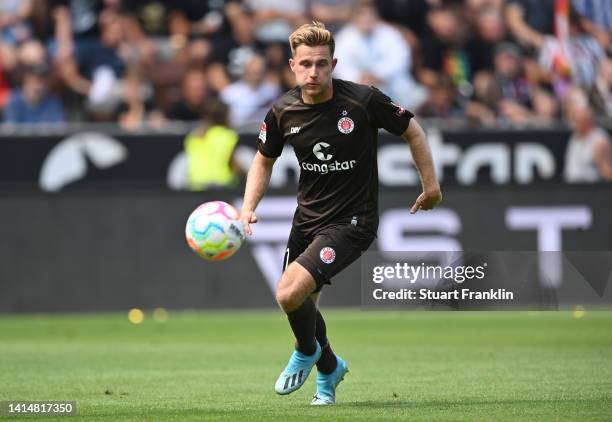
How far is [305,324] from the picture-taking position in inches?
315

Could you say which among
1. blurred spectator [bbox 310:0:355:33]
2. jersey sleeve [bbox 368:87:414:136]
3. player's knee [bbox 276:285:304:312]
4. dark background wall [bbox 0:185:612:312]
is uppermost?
jersey sleeve [bbox 368:87:414:136]

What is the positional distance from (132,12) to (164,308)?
5.71m

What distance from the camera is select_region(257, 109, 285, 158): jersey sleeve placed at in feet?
27.1

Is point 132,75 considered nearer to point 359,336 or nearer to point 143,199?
point 143,199

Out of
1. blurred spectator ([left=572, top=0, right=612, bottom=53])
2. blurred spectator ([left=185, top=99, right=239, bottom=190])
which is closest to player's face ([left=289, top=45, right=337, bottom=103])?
blurred spectator ([left=185, top=99, right=239, bottom=190])

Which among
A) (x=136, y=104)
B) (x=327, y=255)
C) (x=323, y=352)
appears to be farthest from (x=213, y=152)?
(x=327, y=255)

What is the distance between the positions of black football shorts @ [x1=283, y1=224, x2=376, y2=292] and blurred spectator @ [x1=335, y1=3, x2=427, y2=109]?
11.4 meters

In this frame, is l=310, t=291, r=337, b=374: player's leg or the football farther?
l=310, t=291, r=337, b=374: player's leg

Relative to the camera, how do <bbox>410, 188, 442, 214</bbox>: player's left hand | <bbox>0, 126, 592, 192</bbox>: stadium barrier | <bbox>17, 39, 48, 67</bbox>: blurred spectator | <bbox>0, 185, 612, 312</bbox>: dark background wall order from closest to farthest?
<bbox>410, 188, 442, 214</bbox>: player's left hand < <bbox>0, 185, 612, 312</bbox>: dark background wall < <bbox>0, 126, 592, 192</bbox>: stadium barrier < <bbox>17, 39, 48, 67</bbox>: blurred spectator

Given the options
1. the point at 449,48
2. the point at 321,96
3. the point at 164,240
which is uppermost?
the point at 321,96

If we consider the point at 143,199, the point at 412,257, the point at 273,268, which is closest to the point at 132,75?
the point at 143,199

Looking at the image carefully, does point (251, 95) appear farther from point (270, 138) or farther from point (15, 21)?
point (270, 138)

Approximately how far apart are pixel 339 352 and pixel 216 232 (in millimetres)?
4323

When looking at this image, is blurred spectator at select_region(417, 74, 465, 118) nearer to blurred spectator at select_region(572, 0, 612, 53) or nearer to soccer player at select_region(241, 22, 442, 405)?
blurred spectator at select_region(572, 0, 612, 53)
